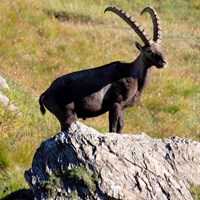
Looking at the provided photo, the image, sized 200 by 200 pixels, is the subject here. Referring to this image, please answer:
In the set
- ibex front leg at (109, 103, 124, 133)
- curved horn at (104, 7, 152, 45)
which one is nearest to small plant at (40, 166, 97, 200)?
ibex front leg at (109, 103, 124, 133)

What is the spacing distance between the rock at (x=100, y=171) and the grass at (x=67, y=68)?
4.96 feet

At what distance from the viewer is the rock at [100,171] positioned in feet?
22.0

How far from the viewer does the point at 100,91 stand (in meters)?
9.99

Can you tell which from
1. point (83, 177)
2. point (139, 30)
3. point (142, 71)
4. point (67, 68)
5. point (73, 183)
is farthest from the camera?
point (67, 68)

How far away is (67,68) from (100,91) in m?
7.78

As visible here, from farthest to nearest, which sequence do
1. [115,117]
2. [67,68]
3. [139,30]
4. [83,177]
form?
[67,68]
[139,30]
[115,117]
[83,177]

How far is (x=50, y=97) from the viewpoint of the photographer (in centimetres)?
999

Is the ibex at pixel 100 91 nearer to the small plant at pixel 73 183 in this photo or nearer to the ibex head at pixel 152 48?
the ibex head at pixel 152 48

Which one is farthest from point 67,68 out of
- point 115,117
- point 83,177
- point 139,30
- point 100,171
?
point 83,177

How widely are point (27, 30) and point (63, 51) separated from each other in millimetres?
1662

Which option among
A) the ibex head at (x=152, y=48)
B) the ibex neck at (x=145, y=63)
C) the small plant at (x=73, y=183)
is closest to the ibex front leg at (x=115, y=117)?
the ibex neck at (x=145, y=63)

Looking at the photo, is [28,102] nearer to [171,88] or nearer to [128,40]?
[171,88]

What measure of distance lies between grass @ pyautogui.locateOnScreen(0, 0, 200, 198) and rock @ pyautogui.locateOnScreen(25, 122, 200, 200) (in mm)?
1511

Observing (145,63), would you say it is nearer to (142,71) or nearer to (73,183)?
(142,71)
